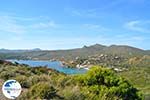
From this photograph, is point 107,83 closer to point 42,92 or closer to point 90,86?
point 90,86

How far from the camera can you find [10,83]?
9328 mm

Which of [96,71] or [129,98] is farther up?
[96,71]

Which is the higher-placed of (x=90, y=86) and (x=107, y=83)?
(x=107, y=83)

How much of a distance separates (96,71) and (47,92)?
5340 mm

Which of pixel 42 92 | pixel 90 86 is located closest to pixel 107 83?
pixel 90 86

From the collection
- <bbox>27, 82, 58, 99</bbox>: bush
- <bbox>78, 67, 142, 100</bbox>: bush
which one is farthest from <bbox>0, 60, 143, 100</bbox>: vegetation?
<bbox>27, 82, 58, 99</bbox>: bush

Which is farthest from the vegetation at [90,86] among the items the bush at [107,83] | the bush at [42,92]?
the bush at [42,92]

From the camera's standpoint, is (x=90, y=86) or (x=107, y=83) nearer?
(x=90, y=86)

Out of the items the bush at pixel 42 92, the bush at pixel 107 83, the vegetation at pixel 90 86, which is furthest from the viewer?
the bush at pixel 107 83

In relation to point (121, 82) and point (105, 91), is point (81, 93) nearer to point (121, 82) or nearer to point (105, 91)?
point (105, 91)

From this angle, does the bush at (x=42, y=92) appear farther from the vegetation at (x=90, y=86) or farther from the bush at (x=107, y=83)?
the bush at (x=107, y=83)

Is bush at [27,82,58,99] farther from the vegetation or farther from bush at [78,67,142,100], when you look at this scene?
bush at [78,67,142,100]

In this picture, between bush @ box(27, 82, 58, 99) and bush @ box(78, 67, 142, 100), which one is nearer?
bush @ box(27, 82, 58, 99)

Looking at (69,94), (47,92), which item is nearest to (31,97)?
(47,92)
